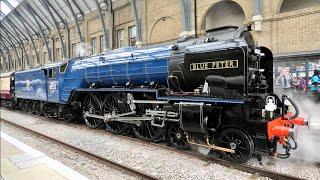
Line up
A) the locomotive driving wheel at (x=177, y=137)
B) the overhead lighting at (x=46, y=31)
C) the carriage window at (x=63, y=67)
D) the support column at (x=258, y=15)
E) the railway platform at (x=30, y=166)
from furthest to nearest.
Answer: the overhead lighting at (x=46, y=31)
the support column at (x=258, y=15)
the carriage window at (x=63, y=67)
the locomotive driving wheel at (x=177, y=137)
the railway platform at (x=30, y=166)

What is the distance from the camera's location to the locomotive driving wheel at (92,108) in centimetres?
1151

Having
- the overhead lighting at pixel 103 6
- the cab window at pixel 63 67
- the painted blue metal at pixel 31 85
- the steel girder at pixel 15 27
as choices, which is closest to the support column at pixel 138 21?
the overhead lighting at pixel 103 6

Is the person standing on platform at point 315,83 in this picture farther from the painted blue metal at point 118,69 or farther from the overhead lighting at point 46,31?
the overhead lighting at point 46,31

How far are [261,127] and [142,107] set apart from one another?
402 cm

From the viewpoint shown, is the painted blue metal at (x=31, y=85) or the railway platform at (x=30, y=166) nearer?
the railway platform at (x=30, y=166)

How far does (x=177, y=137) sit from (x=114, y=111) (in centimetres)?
306

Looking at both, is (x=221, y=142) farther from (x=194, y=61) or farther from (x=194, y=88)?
(x=194, y=61)

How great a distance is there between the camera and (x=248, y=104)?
6.47m

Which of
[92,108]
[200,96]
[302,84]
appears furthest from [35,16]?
[200,96]

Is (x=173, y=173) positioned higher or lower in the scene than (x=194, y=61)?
lower

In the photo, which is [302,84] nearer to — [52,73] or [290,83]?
[290,83]

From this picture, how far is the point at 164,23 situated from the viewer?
2017 centimetres

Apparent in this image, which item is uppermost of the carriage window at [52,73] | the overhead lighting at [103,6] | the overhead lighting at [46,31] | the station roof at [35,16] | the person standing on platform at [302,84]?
the station roof at [35,16]

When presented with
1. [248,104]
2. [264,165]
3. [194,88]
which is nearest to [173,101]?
[194,88]
